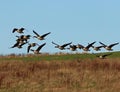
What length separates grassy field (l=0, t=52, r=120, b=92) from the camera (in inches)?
990

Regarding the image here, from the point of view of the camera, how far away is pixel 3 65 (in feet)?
110

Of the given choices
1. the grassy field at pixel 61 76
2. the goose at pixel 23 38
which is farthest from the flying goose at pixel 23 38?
the grassy field at pixel 61 76

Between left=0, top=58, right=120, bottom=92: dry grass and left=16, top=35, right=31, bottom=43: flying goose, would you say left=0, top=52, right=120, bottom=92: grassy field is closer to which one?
left=0, top=58, right=120, bottom=92: dry grass

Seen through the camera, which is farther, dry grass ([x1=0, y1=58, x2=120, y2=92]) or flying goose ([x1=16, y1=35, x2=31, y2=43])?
flying goose ([x1=16, y1=35, x2=31, y2=43])

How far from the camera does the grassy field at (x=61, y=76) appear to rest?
25.2 metres

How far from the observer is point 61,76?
28.7 m

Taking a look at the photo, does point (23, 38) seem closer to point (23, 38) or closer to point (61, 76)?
point (23, 38)

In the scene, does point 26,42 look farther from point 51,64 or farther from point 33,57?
point 33,57

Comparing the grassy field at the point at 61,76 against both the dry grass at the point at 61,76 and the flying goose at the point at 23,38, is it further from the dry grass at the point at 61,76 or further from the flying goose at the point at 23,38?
the flying goose at the point at 23,38

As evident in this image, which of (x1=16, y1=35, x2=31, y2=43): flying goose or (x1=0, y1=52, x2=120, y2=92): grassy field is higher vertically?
(x1=16, y1=35, x2=31, y2=43): flying goose

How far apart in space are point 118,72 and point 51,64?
5457 millimetres

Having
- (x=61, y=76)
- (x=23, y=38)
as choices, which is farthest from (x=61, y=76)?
(x=23, y=38)

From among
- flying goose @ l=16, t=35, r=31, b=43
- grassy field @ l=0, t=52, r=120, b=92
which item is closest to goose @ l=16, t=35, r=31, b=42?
flying goose @ l=16, t=35, r=31, b=43

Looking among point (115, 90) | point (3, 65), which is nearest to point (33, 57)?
point (3, 65)
